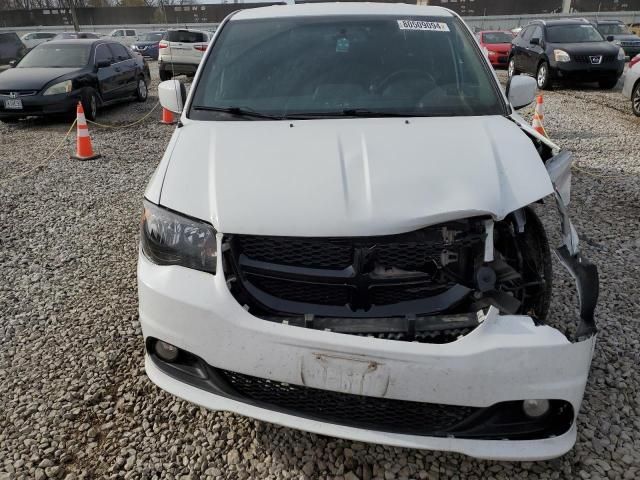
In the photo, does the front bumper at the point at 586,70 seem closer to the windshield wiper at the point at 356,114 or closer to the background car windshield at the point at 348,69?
the background car windshield at the point at 348,69

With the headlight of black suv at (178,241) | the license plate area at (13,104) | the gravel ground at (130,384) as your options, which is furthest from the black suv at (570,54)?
the headlight of black suv at (178,241)

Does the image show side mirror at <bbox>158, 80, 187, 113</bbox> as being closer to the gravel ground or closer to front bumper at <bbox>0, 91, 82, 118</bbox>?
the gravel ground

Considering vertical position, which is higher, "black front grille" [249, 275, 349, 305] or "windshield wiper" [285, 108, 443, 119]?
"windshield wiper" [285, 108, 443, 119]

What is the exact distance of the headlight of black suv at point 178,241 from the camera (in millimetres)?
2037

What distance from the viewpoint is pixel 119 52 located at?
11555 mm

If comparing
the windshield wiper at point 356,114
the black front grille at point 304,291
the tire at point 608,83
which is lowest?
the tire at point 608,83

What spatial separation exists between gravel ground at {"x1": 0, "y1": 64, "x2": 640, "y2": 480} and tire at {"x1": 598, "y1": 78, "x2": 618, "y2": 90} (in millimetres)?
8163

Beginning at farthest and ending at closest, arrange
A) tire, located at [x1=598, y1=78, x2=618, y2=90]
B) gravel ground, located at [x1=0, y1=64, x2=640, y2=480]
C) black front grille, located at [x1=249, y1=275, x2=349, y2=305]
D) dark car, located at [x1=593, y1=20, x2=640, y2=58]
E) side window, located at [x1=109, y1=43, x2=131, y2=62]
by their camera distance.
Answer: dark car, located at [x1=593, y1=20, x2=640, y2=58] < tire, located at [x1=598, y1=78, x2=618, y2=90] < side window, located at [x1=109, y1=43, x2=131, y2=62] < gravel ground, located at [x1=0, y1=64, x2=640, y2=480] < black front grille, located at [x1=249, y1=275, x2=349, y2=305]

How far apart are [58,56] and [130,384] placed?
9.77m

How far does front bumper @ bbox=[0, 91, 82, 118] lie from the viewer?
29.9 feet

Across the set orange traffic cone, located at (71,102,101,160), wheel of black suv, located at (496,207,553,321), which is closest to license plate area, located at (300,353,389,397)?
wheel of black suv, located at (496,207,553,321)

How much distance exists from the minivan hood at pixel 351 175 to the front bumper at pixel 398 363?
348 mm

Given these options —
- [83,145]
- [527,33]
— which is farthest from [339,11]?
[527,33]

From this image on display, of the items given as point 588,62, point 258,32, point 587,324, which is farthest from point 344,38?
point 588,62
